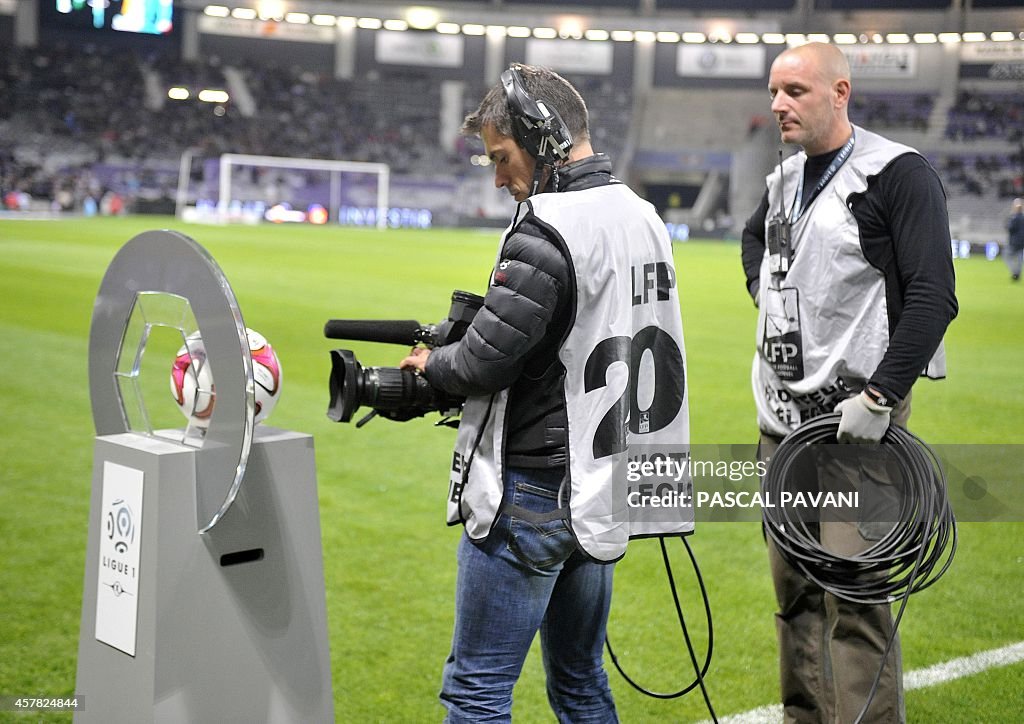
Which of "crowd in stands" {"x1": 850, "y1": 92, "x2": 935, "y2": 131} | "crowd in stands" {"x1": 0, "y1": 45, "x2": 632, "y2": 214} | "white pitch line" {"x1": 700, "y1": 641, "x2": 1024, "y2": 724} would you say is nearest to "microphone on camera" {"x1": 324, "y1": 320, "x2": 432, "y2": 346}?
"white pitch line" {"x1": 700, "y1": 641, "x2": 1024, "y2": 724}

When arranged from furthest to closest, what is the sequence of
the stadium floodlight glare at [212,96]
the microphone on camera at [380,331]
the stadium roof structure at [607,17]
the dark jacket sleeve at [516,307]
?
the stadium roof structure at [607,17], the stadium floodlight glare at [212,96], the microphone on camera at [380,331], the dark jacket sleeve at [516,307]

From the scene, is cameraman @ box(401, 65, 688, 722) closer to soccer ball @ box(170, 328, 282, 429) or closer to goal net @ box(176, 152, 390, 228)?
soccer ball @ box(170, 328, 282, 429)

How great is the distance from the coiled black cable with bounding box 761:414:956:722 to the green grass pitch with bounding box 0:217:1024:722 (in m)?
0.86

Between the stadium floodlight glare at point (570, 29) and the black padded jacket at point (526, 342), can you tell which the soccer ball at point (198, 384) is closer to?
the black padded jacket at point (526, 342)

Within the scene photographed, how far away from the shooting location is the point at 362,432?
814cm

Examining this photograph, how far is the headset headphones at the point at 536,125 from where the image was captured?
2.29 meters

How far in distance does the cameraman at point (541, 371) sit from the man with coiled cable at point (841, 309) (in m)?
0.82

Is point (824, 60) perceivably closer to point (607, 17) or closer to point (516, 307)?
point (516, 307)

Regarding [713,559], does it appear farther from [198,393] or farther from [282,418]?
[282,418]

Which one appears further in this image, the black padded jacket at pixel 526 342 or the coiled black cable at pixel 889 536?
the coiled black cable at pixel 889 536

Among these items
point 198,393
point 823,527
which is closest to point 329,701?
point 198,393

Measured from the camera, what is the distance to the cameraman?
7.39ft

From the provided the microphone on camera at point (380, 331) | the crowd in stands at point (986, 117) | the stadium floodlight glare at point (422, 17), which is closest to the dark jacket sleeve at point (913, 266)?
the microphone on camera at point (380, 331)

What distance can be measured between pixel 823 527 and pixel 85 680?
6.86 ft
